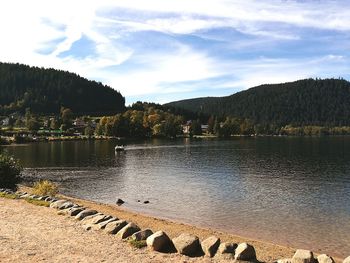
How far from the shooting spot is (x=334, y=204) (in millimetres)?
51812

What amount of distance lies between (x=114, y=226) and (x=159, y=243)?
4.34 m

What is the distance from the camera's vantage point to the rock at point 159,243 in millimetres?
22156

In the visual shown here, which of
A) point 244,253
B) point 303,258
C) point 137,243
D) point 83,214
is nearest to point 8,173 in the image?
point 83,214

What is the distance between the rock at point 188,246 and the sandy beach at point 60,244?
0.51 meters

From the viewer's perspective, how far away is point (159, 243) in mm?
22234

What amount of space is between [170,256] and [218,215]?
24110 millimetres

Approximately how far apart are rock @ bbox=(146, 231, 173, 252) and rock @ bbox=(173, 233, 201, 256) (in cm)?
50

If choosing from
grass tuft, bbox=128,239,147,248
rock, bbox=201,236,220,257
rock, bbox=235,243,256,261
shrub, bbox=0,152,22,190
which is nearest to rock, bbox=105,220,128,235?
grass tuft, bbox=128,239,147,248

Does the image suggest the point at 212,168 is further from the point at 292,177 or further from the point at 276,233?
the point at 276,233

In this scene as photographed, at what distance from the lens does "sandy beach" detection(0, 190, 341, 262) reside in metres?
20.6

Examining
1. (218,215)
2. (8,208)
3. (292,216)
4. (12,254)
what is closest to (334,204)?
(292,216)

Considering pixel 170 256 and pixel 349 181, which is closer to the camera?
pixel 170 256

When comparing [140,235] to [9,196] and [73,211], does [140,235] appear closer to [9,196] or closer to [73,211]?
[73,211]

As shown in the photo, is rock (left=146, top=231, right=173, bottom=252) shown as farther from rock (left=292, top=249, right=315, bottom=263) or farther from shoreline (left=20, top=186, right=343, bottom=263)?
shoreline (left=20, top=186, right=343, bottom=263)
